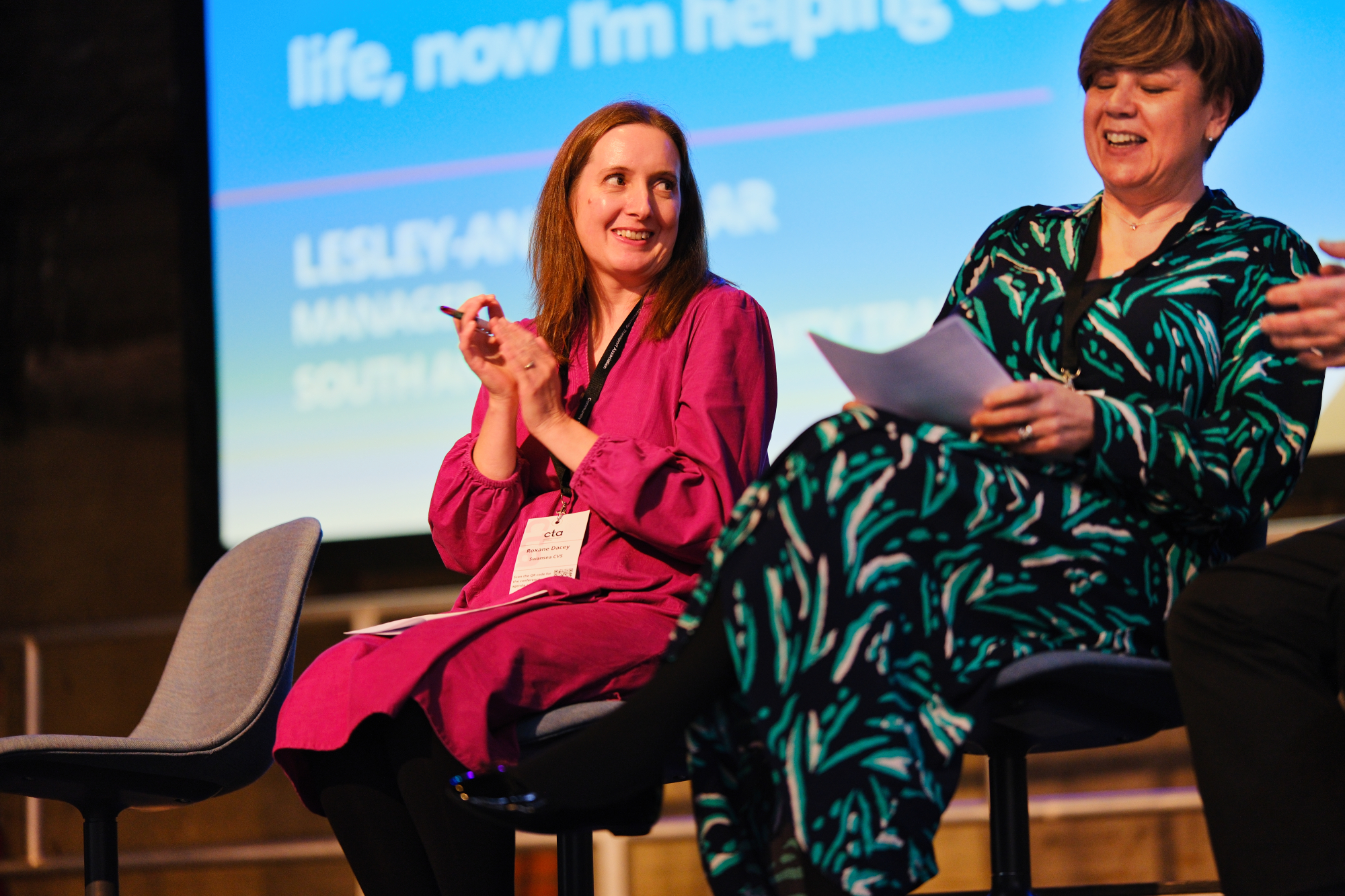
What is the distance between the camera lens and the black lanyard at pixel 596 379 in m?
1.66

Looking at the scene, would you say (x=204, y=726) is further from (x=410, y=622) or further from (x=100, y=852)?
(x=410, y=622)

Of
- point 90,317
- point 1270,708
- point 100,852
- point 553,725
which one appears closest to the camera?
point 1270,708

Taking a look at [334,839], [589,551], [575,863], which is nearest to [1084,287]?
[589,551]

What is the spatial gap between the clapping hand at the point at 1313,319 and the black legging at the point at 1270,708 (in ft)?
0.59

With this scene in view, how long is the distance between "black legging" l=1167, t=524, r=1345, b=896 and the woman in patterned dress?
11cm

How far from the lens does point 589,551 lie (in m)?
1.58

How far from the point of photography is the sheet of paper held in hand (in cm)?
114

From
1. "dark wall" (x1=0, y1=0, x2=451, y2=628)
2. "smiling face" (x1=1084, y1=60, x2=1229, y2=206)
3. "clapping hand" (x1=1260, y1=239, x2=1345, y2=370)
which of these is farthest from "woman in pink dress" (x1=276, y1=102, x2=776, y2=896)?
"dark wall" (x1=0, y1=0, x2=451, y2=628)

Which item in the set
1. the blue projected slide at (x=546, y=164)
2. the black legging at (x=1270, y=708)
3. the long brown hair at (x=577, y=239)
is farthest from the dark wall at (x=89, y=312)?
the black legging at (x=1270, y=708)

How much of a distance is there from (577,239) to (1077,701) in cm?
96

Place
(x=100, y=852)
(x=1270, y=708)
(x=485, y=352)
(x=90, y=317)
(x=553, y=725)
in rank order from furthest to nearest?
1. (x=90, y=317)
2. (x=100, y=852)
3. (x=485, y=352)
4. (x=553, y=725)
5. (x=1270, y=708)

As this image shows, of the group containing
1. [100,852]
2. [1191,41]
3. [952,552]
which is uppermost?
[1191,41]

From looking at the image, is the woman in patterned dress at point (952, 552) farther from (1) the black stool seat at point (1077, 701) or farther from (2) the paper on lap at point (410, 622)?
(2) the paper on lap at point (410, 622)

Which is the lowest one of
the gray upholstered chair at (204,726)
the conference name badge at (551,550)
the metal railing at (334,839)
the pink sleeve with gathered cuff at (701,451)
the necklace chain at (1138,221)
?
the metal railing at (334,839)
